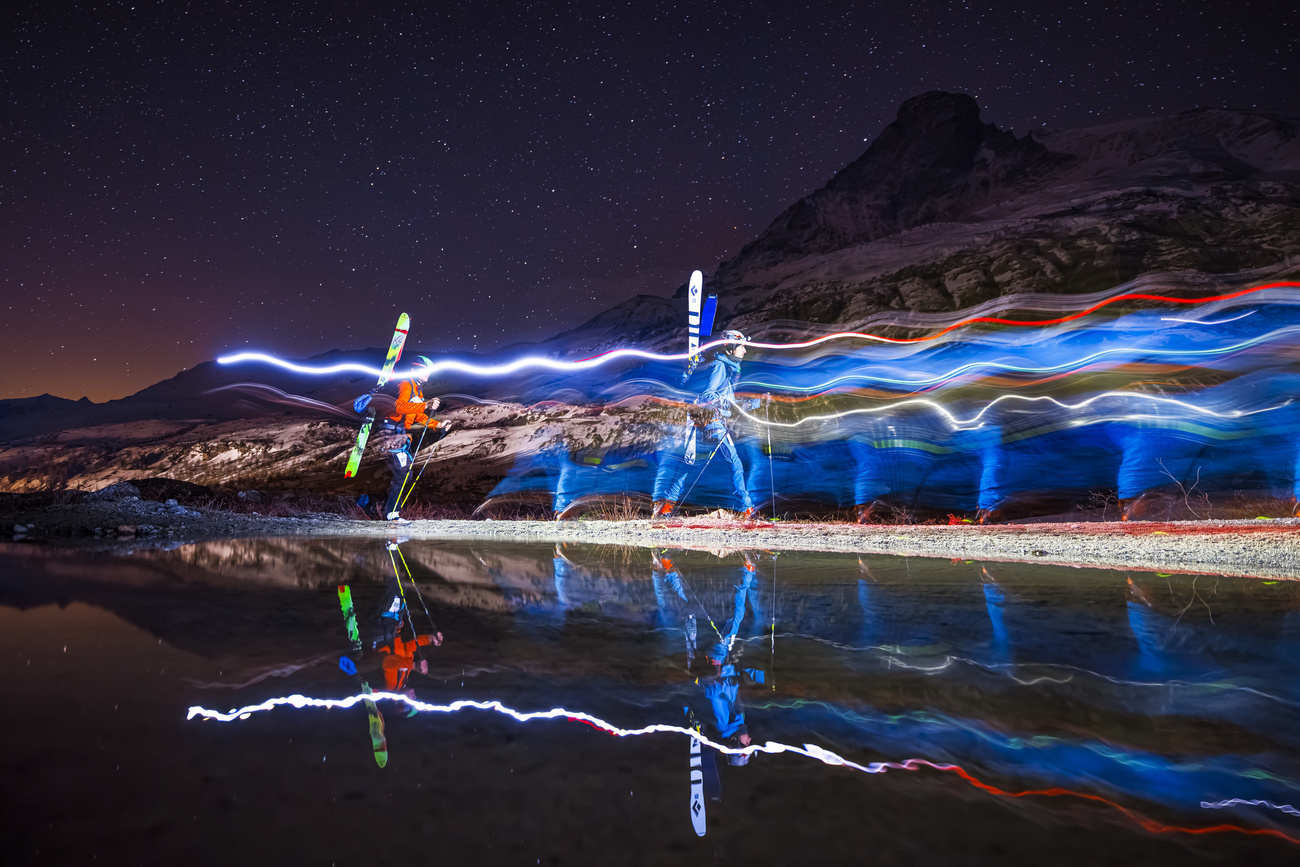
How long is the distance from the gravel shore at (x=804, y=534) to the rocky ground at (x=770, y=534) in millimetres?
19

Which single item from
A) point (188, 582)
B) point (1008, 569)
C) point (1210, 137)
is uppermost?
point (1210, 137)

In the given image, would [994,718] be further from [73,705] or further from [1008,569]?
[1008,569]

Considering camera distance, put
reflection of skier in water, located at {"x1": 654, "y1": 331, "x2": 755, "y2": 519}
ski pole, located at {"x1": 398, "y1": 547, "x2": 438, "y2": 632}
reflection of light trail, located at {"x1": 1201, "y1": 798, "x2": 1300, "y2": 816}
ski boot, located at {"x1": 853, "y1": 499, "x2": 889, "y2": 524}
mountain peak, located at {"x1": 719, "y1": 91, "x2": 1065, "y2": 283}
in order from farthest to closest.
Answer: mountain peak, located at {"x1": 719, "y1": 91, "x2": 1065, "y2": 283}
ski boot, located at {"x1": 853, "y1": 499, "x2": 889, "y2": 524}
reflection of skier in water, located at {"x1": 654, "y1": 331, "x2": 755, "y2": 519}
ski pole, located at {"x1": 398, "y1": 547, "x2": 438, "y2": 632}
reflection of light trail, located at {"x1": 1201, "y1": 798, "x2": 1300, "y2": 816}

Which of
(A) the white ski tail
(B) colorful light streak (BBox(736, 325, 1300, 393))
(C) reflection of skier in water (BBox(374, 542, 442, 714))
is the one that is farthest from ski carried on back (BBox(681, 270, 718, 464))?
(C) reflection of skier in water (BBox(374, 542, 442, 714))

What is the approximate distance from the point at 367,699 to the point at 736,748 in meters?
2.06

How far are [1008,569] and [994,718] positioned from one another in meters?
5.83

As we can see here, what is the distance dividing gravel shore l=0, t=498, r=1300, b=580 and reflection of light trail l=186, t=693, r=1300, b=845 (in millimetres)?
7328

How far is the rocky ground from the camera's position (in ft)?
27.7

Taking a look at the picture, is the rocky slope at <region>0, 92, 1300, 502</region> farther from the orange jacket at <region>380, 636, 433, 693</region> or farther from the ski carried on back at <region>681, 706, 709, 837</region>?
the ski carried on back at <region>681, 706, 709, 837</region>

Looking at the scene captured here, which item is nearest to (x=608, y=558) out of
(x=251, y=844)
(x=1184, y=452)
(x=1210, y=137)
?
(x=251, y=844)

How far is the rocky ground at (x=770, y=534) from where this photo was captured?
332 inches

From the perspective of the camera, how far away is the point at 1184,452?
16.8 meters

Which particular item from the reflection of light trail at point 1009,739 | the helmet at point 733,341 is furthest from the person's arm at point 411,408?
the reflection of light trail at point 1009,739

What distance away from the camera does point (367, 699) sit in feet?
11.3
